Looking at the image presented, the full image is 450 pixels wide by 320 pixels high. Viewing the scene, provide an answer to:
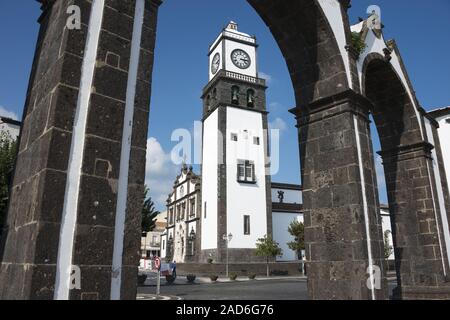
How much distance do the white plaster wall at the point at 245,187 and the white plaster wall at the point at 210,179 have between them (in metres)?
1.21

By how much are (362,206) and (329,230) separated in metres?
0.65

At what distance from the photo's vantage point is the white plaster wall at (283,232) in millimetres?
31203

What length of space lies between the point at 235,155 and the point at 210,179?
3.06 meters

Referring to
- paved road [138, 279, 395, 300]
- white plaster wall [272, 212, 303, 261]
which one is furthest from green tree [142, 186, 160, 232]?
white plaster wall [272, 212, 303, 261]

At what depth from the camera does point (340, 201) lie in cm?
586

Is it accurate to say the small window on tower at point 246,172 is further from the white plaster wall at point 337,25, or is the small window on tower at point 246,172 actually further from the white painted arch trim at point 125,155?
the white painted arch trim at point 125,155

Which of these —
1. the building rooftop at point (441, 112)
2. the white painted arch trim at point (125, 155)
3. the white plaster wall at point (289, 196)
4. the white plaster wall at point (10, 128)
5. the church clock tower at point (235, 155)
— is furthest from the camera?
the white plaster wall at point (289, 196)

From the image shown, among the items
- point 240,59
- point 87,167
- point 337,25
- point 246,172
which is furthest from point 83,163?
point 240,59

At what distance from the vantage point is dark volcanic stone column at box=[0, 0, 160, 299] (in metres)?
2.86

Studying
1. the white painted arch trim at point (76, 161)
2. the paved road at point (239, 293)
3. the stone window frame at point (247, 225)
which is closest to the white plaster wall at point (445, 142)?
the paved road at point (239, 293)

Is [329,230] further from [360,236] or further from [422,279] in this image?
[422,279]

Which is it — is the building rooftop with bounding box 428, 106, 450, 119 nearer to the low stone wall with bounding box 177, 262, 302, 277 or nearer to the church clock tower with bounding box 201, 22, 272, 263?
the church clock tower with bounding box 201, 22, 272, 263

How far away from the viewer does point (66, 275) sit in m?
2.86
